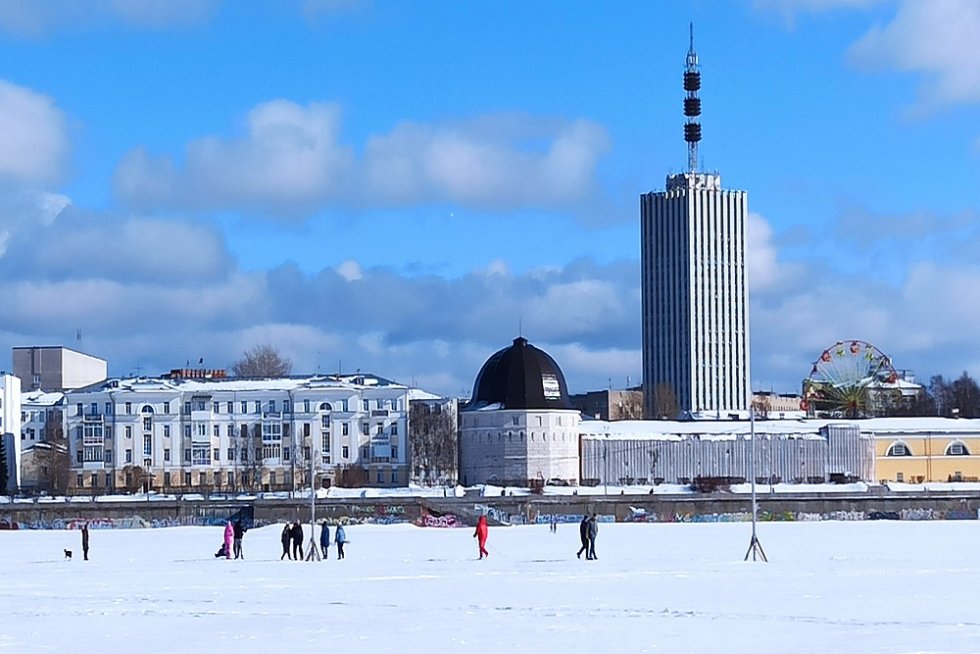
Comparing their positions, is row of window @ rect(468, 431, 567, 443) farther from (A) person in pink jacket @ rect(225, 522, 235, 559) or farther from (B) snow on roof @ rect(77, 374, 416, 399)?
(A) person in pink jacket @ rect(225, 522, 235, 559)

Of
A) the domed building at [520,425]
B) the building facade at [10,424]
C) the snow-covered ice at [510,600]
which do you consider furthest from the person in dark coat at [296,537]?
the building facade at [10,424]

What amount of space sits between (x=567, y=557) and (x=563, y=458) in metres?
71.5

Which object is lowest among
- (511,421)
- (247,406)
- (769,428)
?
(769,428)

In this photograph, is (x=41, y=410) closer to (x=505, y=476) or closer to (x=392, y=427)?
(x=392, y=427)

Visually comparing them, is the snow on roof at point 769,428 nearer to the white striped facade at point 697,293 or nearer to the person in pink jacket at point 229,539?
the white striped facade at point 697,293

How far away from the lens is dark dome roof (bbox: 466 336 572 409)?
11681cm

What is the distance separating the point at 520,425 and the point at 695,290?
243 ft

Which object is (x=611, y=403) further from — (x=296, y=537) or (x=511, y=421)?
(x=296, y=537)

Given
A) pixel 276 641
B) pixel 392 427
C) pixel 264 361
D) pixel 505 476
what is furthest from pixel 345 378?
pixel 276 641

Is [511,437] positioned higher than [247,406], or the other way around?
[247,406]

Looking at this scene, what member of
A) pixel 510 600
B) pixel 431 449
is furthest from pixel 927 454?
pixel 510 600

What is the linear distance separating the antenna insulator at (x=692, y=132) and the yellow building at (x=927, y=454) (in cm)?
7529

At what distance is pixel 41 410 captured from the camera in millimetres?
125375

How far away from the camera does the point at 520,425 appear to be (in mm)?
116375
